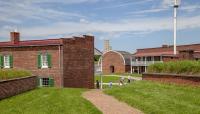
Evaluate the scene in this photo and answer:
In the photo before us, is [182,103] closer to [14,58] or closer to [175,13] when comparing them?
[175,13]

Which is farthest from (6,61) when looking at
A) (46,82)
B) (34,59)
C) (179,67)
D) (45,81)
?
(179,67)

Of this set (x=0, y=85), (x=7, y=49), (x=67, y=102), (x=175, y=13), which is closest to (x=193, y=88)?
(x=67, y=102)

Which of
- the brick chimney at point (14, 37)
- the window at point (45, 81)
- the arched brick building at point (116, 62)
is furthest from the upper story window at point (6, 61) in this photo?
the arched brick building at point (116, 62)

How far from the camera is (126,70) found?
74875 millimetres

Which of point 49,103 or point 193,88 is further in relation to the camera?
point 193,88

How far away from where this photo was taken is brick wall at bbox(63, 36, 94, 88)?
34344 mm

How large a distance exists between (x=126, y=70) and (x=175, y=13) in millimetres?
40398

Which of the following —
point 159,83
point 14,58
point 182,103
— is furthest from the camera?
point 14,58

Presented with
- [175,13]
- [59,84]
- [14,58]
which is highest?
[175,13]

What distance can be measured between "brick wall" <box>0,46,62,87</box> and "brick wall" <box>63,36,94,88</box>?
35.9 inches

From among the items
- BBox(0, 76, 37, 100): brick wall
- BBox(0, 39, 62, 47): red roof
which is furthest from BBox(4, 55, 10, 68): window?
BBox(0, 76, 37, 100): brick wall

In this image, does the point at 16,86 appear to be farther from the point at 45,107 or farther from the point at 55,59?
the point at 55,59

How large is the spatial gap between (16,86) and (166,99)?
10.4 metres

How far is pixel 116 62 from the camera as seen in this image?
7506cm
